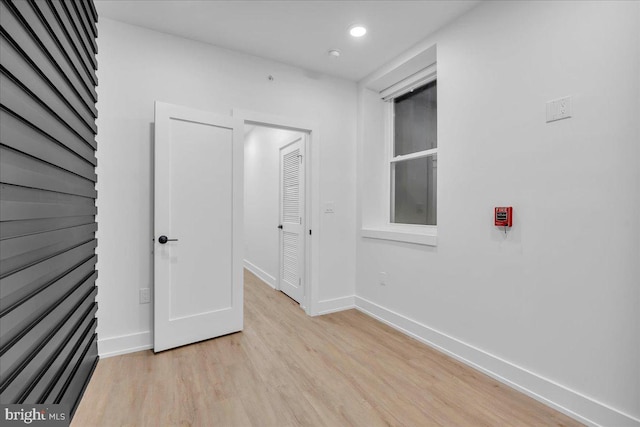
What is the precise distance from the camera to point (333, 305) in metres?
3.41

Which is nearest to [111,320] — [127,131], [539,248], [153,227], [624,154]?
[153,227]

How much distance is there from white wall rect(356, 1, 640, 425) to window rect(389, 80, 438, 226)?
420mm

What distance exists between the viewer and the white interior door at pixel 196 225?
8.00 feet

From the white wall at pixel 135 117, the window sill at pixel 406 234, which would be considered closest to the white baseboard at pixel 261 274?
the window sill at pixel 406 234

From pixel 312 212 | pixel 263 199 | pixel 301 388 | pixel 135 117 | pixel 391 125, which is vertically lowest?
pixel 301 388

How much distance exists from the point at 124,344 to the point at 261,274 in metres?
2.54

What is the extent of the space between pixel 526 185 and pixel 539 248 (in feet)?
1.30

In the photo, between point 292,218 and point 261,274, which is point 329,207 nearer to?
point 292,218

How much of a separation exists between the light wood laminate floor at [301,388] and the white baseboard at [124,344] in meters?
0.07

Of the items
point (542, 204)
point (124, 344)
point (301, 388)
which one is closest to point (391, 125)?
point (542, 204)

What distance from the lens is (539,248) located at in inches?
74.2

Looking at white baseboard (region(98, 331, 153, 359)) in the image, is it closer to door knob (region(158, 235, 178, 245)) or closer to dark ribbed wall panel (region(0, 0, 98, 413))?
door knob (region(158, 235, 178, 245))

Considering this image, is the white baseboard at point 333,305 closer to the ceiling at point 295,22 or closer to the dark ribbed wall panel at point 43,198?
the ceiling at point 295,22

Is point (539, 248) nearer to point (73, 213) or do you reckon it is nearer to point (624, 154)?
point (624, 154)
